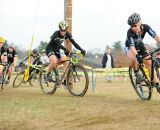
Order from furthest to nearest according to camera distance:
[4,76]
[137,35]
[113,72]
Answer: [113,72] → [4,76] → [137,35]

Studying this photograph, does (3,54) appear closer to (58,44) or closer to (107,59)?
(58,44)

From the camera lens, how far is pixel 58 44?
45.2 ft

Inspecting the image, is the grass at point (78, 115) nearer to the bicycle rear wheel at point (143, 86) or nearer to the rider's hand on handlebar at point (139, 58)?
the bicycle rear wheel at point (143, 86)

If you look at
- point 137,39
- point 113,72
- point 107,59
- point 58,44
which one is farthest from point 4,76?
point 113,72

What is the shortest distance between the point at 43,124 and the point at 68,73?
15.5 ft

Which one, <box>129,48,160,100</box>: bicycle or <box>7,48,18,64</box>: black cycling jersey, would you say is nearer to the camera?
<box>129,48,160,100</box>: bicycle

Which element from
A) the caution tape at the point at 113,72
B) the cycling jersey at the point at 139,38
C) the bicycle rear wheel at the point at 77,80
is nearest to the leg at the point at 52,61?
the bicycle rear wheel at the point at 77,80

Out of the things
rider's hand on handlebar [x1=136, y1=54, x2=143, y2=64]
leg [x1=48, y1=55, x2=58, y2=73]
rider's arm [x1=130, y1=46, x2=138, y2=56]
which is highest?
leg [x1=48, y1=55, x2=58, y2=73]

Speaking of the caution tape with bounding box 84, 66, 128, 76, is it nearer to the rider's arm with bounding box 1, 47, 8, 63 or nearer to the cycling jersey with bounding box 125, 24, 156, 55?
the rider's arm with bounding box 1, 47, 8, 63

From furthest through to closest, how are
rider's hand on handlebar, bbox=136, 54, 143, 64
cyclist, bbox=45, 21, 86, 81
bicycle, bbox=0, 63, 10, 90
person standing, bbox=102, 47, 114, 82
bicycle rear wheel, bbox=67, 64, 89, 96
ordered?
person standing, bbox=102, 47, 114, 82
bicycle, bbox=0, 63, 10, 90
cyclist, bbox=45, 21, 86, 81
bicycle rear wheel, bbox=67, 64, 89, 96
rider's hand on handlebar, bbox=136, 54, 143, 64

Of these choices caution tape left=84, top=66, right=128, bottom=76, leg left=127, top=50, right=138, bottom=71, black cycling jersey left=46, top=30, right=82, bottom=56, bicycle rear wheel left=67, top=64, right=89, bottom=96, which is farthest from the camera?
caution tape left=84, top=66, right=128, bottom=76

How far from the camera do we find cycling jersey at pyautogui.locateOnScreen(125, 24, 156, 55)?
1115cm

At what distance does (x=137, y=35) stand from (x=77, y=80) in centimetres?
273

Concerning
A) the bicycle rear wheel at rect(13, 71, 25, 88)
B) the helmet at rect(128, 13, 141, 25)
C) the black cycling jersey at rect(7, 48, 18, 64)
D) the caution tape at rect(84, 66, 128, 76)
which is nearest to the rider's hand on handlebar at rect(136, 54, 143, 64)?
the helmet at rect(128, 13, 141, 25)
